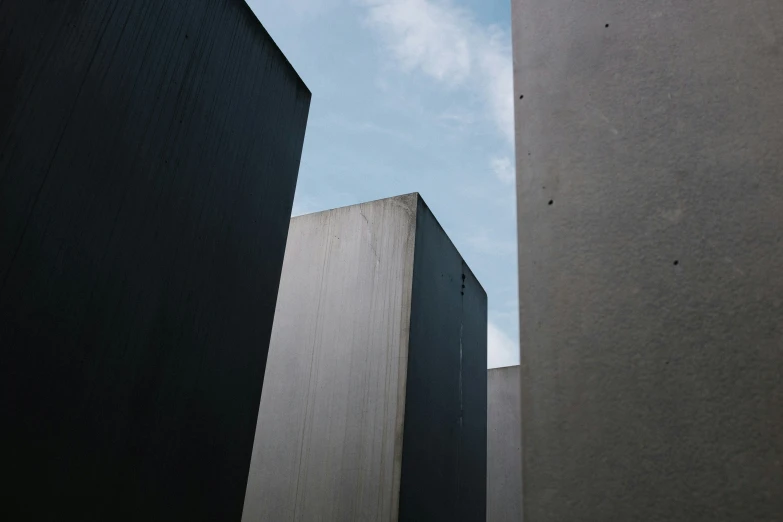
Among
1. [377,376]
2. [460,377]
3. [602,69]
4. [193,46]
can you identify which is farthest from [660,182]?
[460,377]

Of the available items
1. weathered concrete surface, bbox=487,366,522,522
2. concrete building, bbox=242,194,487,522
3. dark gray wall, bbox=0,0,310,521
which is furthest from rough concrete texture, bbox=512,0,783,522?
weathered concrete surface, bbox=487,366,522,522

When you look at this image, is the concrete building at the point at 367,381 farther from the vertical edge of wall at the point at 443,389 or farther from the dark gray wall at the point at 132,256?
the dark gray wall at the point at 132,256

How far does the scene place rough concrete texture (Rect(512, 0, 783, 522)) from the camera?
1005 mm

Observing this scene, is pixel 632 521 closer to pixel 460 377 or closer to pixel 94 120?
pixel 94 120

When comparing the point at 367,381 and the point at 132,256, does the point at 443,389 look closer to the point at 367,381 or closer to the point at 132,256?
the point at 367,381

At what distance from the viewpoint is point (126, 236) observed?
6.68ft

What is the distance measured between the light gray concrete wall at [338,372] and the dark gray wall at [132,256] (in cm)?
123

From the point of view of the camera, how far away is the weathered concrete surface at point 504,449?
7.37 metres

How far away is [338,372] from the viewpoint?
3.98 meters

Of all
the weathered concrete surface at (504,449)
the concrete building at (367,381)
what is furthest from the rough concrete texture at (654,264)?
the weathered concrete surface at (504,449)

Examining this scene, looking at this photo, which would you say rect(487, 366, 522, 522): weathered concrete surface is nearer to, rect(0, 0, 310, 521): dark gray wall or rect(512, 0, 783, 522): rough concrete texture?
rect(0, 0, 310, 521): dark gray wall

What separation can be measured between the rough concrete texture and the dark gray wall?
136 centimetres

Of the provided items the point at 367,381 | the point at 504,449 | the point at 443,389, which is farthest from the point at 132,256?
the point at 504,449

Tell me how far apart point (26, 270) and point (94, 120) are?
0.55m
